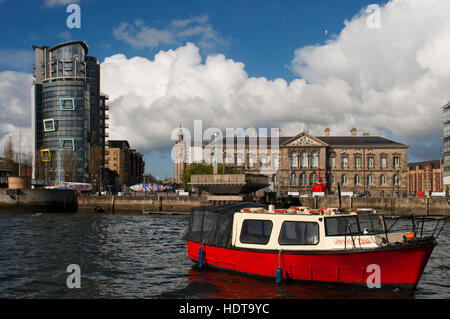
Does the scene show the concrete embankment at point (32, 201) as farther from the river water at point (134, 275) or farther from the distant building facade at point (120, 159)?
the distant building facade at point (120, 159)

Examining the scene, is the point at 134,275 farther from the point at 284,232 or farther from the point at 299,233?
the point at 299,233

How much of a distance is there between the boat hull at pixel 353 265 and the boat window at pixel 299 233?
2.03ft

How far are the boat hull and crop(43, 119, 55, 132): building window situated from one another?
11594 centimetres

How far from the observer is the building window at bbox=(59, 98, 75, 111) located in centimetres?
12306

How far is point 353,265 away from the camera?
1734 cm

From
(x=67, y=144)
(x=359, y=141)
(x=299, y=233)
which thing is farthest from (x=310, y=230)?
(x=67, y=144)

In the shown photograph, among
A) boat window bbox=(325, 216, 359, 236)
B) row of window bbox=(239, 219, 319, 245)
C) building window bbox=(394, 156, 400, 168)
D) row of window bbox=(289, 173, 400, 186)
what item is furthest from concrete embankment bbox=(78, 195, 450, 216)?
building window bbox=(394, 156, 400, 168)

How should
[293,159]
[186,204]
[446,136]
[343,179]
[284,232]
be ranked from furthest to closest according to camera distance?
1. [293,159]
2. [343,179]
3. [446,136]
4. [186,204]
5. [284,232]

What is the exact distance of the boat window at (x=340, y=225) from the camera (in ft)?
59.8

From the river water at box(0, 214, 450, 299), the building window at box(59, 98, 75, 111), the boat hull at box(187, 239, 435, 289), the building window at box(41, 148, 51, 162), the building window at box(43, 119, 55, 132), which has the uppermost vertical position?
the building window at box(59, 98, 75, 111)

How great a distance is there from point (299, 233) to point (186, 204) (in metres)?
52.9

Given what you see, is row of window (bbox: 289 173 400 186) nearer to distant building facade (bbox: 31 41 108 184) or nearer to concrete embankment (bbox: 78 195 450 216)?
concrete embankment (bbox: 78 195 450 216)
